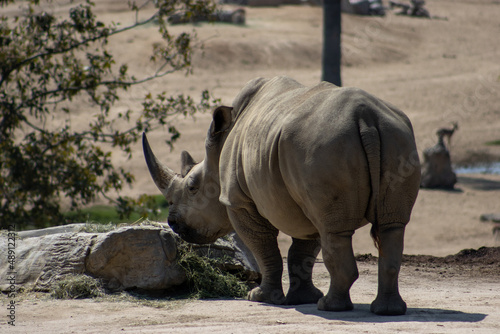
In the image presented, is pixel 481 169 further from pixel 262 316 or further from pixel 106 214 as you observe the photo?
pixel 262 316

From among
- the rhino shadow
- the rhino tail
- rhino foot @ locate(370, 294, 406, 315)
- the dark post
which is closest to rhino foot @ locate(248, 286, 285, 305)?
the rhino shadow

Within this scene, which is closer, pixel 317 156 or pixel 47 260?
pixel 317 156

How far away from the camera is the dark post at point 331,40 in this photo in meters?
17.9

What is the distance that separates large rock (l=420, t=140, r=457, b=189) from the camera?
1653cm

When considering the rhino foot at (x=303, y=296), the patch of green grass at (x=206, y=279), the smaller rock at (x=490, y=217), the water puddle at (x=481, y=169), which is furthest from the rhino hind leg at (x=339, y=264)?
the water puddle at (x=481, y=169)

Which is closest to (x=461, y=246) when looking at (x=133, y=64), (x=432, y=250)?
(x=432, y=250)

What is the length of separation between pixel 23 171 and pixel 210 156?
18.2 ft

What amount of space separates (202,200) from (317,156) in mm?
2094

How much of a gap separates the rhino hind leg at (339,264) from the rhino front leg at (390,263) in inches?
8.5

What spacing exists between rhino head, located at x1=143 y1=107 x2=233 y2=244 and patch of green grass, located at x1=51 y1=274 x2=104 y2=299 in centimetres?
95

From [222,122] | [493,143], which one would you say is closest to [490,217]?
[493,143]

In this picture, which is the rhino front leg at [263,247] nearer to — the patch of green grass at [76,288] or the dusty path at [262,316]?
the dusty path at [262,316]

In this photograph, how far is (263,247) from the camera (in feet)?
22.6

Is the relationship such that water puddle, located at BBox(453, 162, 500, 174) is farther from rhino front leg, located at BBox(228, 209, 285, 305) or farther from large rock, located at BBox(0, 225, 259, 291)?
large rock, located at BBox(0, 225, 259, 291)
